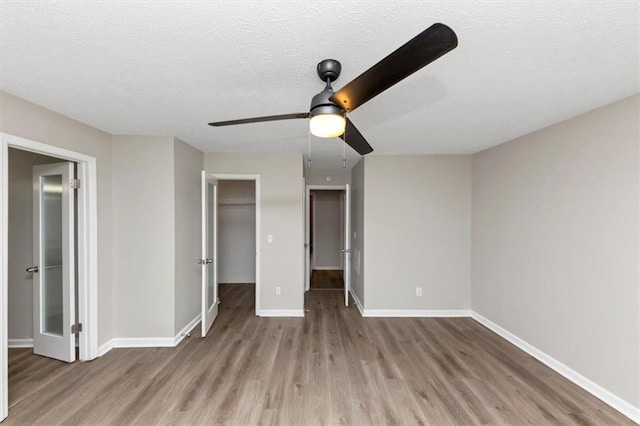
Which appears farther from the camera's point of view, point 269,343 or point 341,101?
point 269,343

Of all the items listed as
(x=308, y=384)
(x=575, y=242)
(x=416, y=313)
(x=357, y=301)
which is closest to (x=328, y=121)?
(x=308, y=384)

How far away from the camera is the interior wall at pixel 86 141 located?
6.82ft

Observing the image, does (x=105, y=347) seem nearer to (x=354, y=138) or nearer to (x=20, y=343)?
(x=20, y=343)

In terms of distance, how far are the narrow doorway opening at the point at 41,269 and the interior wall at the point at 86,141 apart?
0.70ft

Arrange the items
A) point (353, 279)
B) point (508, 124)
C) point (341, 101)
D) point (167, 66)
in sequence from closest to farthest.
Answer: point (341, 101) → point (167, 66) → point (508, 124) → point (353, 279)

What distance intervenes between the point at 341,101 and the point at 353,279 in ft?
14.0

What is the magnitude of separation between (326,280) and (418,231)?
9.40 feet

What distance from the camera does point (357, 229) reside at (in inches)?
186

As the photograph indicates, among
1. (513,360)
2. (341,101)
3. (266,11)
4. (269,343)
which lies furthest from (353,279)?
(266,11)

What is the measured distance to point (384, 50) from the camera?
4.80ft

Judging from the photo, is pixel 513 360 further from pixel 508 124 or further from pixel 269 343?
pixel 269 343

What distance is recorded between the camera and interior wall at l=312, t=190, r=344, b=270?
7.39 metres

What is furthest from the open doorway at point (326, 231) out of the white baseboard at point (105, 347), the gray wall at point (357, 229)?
the white baseboard at point (105, 347)

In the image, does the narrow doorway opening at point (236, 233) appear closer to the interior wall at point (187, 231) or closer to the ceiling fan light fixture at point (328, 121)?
the interior wall at point (187, 231)
